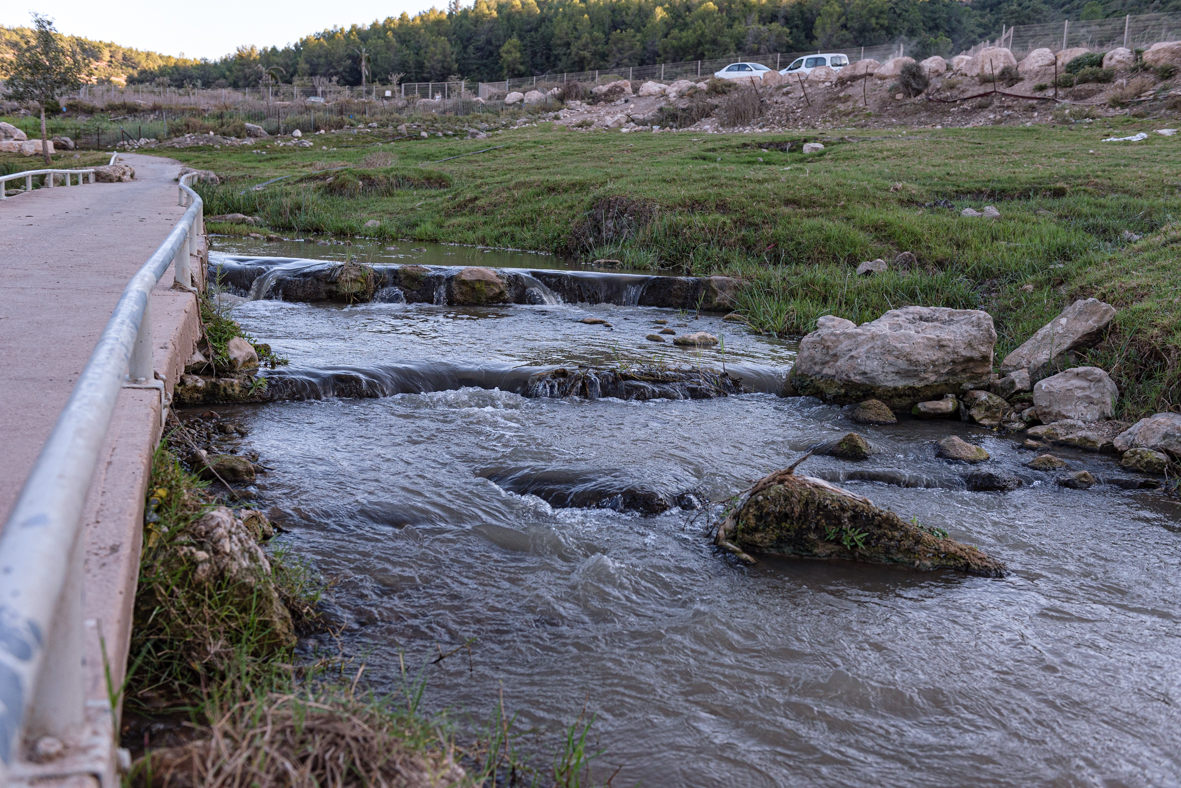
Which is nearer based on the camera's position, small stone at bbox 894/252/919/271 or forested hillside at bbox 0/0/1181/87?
small stone at bbox 894/252/919/271

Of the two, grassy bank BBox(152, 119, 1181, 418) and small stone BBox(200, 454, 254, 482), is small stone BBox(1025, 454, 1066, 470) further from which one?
small stone BBox(200, 454, 254, 482)

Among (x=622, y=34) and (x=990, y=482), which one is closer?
(x=990, y=482)

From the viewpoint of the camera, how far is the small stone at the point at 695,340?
9711 millimetres

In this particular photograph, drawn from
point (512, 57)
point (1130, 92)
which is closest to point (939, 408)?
point (1130, 92)

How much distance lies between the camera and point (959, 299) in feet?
35.1

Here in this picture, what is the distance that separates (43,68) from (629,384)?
100 ft

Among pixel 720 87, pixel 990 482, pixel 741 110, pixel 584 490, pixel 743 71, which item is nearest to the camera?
pixel 584 490

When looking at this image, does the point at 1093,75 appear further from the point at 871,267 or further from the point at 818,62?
the point at 871,267

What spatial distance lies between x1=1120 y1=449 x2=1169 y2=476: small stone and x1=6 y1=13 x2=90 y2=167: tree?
106 feet

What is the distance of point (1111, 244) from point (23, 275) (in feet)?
43.0

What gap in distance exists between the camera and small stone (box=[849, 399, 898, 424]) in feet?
24.6

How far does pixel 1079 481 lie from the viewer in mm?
6016

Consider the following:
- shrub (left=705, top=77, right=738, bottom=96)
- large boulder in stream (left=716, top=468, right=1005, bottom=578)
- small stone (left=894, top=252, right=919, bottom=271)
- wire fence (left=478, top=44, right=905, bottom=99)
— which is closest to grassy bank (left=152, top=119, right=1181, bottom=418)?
small stone (left=894, top=252, right=919, bottom=271)

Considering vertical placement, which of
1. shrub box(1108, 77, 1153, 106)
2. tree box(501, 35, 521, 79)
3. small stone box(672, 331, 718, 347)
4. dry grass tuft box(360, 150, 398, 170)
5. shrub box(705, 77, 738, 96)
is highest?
tree box(501, 35, 521, 79)
